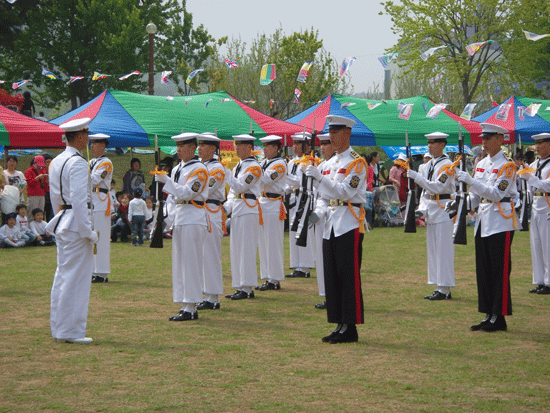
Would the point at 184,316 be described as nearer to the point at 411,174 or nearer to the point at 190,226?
the point at 190,226

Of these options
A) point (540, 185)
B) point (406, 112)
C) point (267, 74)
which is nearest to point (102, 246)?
point (540, 185)

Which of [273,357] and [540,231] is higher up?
[540,231]

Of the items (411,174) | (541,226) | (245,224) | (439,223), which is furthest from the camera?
(541,226)

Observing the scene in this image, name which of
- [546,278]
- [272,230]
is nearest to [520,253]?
[546,278]

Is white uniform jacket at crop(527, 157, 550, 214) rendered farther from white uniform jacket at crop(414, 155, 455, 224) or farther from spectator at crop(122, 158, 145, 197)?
spectator at crop(122, 158, 145, 197)

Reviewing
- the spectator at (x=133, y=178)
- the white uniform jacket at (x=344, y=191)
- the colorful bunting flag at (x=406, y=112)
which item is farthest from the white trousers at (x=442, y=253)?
the spectator at (x=133, y=178)

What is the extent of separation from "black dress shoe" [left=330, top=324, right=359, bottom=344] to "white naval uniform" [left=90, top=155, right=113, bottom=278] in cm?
523

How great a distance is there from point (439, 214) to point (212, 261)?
3210mm

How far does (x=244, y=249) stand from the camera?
10.1 m

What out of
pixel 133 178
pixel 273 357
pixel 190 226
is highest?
pixel 133 178

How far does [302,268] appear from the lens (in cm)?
1237

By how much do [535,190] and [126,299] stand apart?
6.04 m

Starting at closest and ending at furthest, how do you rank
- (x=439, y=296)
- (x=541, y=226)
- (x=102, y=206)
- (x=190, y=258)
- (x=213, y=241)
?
(x=190, y=258)
(x=213, y=241)
(x=439, y=296)
(x=541, y=226)
(x=102, y=206)

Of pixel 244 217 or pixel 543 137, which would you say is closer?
pixel 543 137
